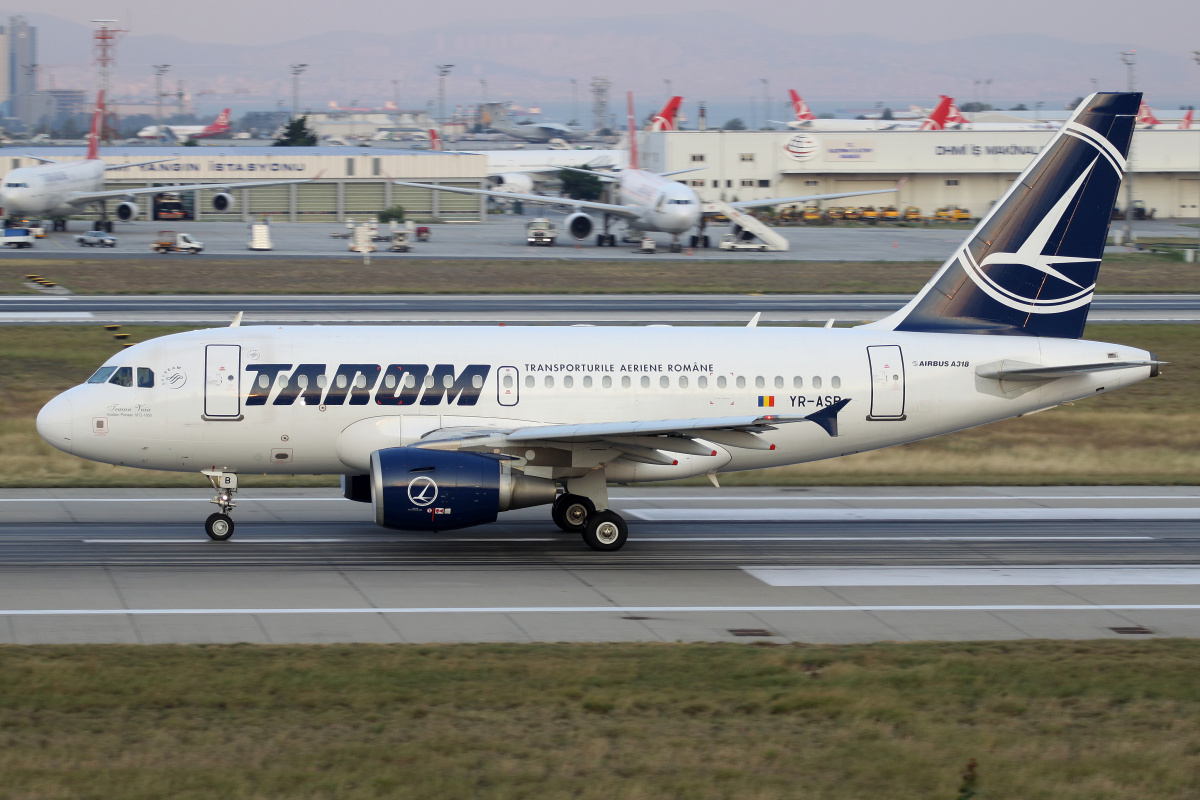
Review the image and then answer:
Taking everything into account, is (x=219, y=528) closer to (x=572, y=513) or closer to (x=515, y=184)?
(x=572, y=513)

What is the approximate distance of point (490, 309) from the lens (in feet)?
194

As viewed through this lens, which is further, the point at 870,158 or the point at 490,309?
the point at 870,158

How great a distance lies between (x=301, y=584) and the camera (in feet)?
72.4

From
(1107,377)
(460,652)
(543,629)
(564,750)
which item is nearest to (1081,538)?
(1107,377)

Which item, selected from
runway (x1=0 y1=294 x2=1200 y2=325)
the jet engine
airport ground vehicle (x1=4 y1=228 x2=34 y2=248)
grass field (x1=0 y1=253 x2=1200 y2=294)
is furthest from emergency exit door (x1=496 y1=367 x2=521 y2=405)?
the jet engine

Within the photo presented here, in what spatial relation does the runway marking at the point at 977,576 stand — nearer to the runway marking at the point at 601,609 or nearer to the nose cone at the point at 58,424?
the runway marking at the point at 601,609

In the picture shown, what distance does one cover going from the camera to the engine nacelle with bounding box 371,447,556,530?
2288 cm

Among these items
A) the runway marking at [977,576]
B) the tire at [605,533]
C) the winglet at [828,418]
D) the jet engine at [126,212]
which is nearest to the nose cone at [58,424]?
the tire at [605,533]

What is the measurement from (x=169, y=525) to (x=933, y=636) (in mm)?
16058

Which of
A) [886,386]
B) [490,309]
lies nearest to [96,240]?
[490,309]

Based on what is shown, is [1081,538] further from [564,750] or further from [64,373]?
[64,373]

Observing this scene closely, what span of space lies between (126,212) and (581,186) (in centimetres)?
6577

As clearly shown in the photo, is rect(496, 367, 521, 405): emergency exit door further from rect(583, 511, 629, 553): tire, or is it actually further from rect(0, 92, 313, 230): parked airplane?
rect(0, 92, 313, 230): parked airplane

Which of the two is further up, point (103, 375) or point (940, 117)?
point (940, 117)
